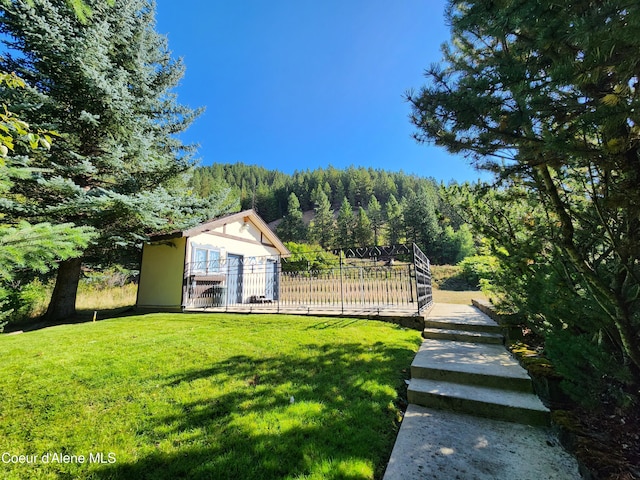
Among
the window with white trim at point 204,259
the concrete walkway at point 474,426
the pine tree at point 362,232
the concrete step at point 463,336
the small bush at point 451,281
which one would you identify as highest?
the pine tree at point 362,232

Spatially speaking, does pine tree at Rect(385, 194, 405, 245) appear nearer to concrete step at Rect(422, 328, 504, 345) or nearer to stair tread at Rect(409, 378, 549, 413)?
concrete step at Rect(422, 328, 504, 345)

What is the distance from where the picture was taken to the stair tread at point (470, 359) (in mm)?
3178

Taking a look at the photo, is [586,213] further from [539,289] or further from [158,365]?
[158,365]

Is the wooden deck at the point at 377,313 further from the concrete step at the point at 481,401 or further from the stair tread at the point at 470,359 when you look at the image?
the concrete step at the point at 481,401

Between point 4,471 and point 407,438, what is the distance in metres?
3.09

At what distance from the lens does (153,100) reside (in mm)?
9641

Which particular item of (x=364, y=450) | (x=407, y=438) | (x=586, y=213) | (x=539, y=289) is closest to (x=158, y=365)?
(x=364, y=450)

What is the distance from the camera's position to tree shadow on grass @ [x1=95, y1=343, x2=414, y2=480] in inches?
71.9

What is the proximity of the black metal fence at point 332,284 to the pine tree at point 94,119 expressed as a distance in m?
2.64

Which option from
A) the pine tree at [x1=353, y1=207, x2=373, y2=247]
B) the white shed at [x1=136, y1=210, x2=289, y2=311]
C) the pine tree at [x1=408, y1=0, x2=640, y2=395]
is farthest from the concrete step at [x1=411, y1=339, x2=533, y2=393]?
the pine tree at [x1=353, y1=207, x2=373, y2=247]

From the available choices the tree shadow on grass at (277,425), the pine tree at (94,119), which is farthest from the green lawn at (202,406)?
the pine tree at (94,119)

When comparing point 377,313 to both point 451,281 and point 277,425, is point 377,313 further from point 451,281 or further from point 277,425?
point 451,281

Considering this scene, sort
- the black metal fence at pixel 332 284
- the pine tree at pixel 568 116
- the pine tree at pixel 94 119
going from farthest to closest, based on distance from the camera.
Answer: the black metal fence at pixel 332 284
the pine tree at pixel 94 119
the pine tree at pixel 568 116

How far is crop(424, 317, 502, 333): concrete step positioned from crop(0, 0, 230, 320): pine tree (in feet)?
28.1
